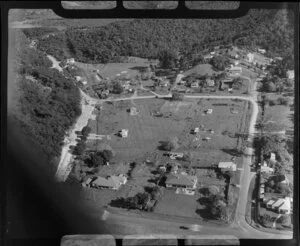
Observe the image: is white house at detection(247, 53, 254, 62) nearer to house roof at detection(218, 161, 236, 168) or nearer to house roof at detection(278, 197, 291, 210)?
house roof at detection(218, 161, 236, 168)

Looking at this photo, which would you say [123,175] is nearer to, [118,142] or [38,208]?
[118,142]

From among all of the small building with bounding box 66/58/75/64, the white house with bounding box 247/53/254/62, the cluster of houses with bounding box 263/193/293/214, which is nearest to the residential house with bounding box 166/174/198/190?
the cluster of houses with bounding box 263/193/293/214

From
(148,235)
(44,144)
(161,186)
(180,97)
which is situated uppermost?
(180,97)

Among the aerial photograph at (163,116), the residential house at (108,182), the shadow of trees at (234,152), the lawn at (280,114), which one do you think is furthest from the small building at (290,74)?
the residential house at (108,182)

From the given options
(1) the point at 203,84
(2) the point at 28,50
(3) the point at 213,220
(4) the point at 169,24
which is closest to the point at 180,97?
(1) the point at 203,84

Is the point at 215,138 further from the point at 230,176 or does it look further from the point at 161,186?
the point at 161,186

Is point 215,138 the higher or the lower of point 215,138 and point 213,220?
the higher

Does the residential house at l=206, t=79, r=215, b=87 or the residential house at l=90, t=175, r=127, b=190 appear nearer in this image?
the residential house at l=90, t=175, r=127, b=190
